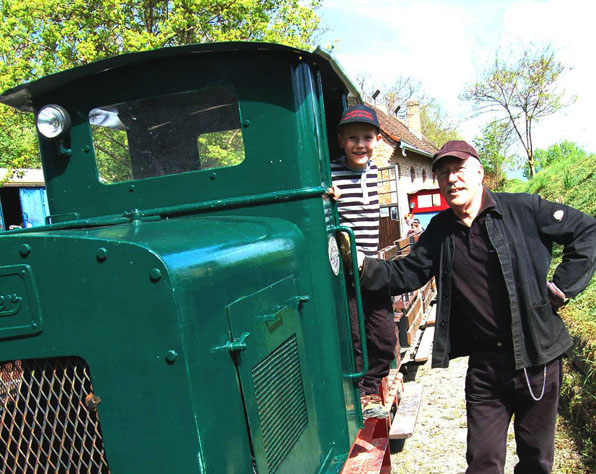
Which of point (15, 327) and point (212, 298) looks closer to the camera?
point (15, 327)

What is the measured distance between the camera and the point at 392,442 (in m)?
4.29

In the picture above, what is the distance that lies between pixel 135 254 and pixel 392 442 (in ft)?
11.4

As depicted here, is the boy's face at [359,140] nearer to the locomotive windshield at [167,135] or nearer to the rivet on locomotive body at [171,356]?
the locomotive windshield at [167,135]

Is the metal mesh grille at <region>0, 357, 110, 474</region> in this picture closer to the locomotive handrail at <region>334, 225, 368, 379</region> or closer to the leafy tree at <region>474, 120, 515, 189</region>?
the locomotive handrail at <region>334, 225, 368, 379</region>

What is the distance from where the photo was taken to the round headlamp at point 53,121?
248 centimetres

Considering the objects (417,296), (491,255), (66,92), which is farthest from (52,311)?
(417,296)

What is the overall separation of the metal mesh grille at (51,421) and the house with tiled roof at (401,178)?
694cm

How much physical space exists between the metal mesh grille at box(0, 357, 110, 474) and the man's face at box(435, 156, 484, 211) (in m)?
1.89

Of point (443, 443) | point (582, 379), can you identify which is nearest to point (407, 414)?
point (443, 443)

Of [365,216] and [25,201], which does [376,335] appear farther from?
[25,201]

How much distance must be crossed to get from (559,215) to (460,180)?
511mm

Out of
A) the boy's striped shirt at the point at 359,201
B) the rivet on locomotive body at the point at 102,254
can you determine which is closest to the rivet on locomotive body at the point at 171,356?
the rivet on locomotive body at the point at 102,254

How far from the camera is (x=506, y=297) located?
2.59 metres

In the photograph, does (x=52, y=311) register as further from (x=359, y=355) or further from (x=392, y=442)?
(x=392, y=442)
